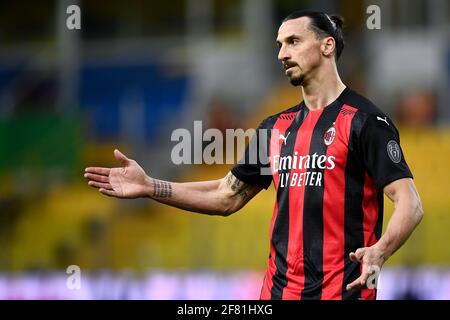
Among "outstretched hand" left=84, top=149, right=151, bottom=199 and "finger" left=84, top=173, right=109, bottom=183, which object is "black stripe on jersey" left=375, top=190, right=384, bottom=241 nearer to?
"outstretched hand" left=84, top=149, right=151, bottom=199

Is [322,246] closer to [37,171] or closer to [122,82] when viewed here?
[37,171]

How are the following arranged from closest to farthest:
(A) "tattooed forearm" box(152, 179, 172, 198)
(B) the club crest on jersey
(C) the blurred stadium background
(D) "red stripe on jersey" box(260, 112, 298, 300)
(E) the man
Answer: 1. (E) the man
2. (B) the club crest on jersey
3. (D) "red stripe on jersey" box(260, 112, 298, 300)
4. (A) "tattooed forearm" box(152, 179, 172, 198)
5. (C) the blurred stadium background

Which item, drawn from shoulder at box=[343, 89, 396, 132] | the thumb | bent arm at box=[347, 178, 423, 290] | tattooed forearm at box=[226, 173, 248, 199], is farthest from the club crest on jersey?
the thumb

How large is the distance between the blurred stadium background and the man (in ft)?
18.4

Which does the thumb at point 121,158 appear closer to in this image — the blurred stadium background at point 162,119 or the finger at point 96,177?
the finger at point 96,177

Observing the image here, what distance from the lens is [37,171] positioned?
14.7 m

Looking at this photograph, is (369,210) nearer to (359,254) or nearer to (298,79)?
(359,254)

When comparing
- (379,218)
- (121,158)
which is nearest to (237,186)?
(121,158)

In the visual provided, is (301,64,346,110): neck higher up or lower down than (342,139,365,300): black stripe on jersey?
higher up

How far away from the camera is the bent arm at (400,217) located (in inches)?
181

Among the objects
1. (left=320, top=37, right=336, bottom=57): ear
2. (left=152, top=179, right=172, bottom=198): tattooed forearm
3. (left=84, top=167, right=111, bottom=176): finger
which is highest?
(left=320, top=37, right=336, bottom=57): ear

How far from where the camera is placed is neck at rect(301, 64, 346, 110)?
17.2ft

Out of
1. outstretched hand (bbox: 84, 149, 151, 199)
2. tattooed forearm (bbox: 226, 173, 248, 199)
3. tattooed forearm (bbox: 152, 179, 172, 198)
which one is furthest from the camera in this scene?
tattooed forearm (bbox: 226, 173, 248, 199)

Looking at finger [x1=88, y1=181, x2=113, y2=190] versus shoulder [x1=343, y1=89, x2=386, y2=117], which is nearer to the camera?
shoulder [x1=343, y1=89, x2=386, y2=117]
